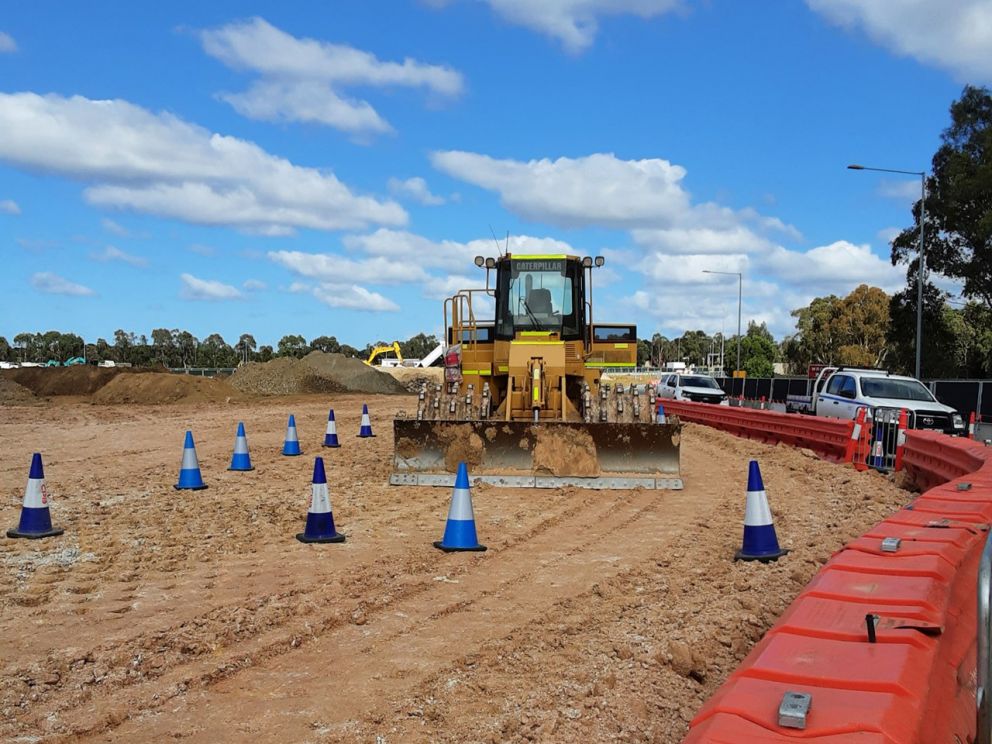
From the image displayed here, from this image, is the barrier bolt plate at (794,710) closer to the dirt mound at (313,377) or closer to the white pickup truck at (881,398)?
the white pickup truck at (881,398)

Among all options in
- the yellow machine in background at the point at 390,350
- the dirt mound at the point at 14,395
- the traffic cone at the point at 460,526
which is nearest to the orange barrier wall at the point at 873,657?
the traffic cone at the point at 460,526

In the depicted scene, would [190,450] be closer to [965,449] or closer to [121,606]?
[121,606]

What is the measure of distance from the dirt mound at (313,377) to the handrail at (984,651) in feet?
137

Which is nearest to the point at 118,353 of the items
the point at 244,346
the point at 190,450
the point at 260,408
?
the point at 244,346

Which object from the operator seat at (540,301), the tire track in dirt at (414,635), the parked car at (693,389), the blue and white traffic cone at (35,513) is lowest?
the tire track in dirt at (414,635)

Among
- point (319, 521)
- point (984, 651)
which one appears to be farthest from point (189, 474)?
point (984, 651)

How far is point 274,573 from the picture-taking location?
702 cm

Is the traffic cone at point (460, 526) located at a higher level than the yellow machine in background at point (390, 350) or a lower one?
lower

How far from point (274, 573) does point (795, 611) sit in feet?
15.2

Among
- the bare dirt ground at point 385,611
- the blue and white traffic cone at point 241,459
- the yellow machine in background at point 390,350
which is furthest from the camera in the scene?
the yellow machine in background at point 390,350

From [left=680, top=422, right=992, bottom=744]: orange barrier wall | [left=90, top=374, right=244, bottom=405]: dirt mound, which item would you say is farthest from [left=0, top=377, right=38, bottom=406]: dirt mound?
[left=680, top=422, right=992, bottom=744]: orange barrier wall

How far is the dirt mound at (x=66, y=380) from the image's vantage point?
40.8m

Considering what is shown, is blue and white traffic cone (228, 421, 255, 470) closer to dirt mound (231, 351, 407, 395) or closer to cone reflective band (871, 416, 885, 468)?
cone reflective band (871, 416, 885, 468)

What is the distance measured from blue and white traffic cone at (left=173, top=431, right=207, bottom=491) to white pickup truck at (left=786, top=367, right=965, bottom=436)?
12593mm
